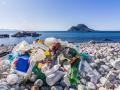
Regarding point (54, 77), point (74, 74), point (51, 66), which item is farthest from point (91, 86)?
point (51, 66)

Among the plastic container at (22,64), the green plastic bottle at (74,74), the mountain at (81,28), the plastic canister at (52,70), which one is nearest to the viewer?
the green plastic bottle at (74,74)

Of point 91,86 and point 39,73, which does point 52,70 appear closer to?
point 39,73

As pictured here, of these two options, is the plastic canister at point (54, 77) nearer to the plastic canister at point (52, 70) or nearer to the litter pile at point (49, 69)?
the litter pile at point (49, 69)

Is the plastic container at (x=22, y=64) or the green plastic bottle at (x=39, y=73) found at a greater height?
→ the plastic container at (x=22, y=64)

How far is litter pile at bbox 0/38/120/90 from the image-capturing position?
6223mm

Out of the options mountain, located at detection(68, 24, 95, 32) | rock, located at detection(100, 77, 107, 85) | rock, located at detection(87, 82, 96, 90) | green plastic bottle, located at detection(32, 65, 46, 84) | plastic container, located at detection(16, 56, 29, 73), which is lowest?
mountain, located at detection(68, 24, 95, 32)

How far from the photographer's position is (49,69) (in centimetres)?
666

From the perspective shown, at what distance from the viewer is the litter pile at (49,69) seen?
622 cm

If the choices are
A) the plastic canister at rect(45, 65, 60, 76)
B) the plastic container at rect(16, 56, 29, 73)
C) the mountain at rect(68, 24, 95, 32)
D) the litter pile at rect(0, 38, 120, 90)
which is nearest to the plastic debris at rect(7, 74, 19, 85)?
the litter pile at rect(0, 38, 120, 90)

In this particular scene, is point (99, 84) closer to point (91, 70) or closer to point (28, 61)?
point (91, 70)

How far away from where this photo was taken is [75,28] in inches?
6388

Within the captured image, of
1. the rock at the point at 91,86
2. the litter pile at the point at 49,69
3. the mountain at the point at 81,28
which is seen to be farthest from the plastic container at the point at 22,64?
the mountain at the point at 81,28

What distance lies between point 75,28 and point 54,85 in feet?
514

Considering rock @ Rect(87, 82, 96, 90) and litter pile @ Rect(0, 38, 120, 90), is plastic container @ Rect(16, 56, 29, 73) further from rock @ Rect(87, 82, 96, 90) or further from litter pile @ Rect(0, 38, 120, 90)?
rock @ Rect(87, 82, 96, 90)
